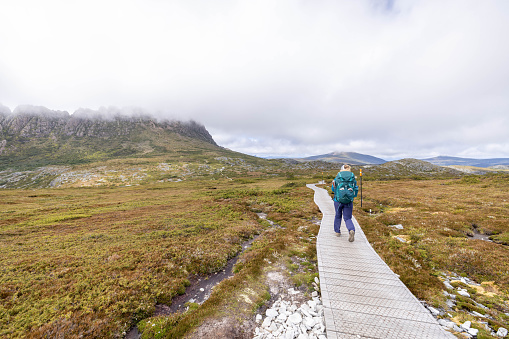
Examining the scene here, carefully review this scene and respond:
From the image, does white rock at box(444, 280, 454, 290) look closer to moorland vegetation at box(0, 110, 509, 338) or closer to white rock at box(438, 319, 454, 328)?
moorland vegetation at box(0, 110, 509, 338)

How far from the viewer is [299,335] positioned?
5.89 m

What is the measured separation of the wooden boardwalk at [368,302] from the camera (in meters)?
5.42

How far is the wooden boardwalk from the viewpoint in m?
5.42

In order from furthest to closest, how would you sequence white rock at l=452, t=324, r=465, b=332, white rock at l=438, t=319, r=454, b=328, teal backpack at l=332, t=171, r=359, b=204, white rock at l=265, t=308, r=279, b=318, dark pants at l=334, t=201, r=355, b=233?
dark pants at l=334, t=201, r=355, b=233, teal backpack at l=332, t=171, r=359, b=204, white rock at l=265, t=308, r=279, b=318, white rock at l=438, t=319, r=454, b=328, white rock at l=452, t=324, r=465, b=332

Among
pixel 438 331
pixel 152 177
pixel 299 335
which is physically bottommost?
pixel 152 177

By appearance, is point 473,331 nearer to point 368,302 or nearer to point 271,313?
point 368,302

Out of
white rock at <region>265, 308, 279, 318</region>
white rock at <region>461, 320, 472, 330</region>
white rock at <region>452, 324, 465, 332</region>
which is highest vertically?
white rock at <region>461, 320, 472, 330</region>

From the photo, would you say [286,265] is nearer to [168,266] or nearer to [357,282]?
[357,282]

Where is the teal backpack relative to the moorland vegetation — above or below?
above

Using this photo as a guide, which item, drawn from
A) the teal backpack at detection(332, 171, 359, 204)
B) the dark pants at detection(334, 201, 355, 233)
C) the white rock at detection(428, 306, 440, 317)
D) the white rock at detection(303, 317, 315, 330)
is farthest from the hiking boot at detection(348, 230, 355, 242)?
the white rock at detection(303, 317, 315, 330)

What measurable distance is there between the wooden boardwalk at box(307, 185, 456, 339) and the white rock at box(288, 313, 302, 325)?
1.01m

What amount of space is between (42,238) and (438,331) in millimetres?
30367

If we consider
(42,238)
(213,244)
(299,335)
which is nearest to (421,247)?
(299,335)

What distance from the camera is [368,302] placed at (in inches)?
263
